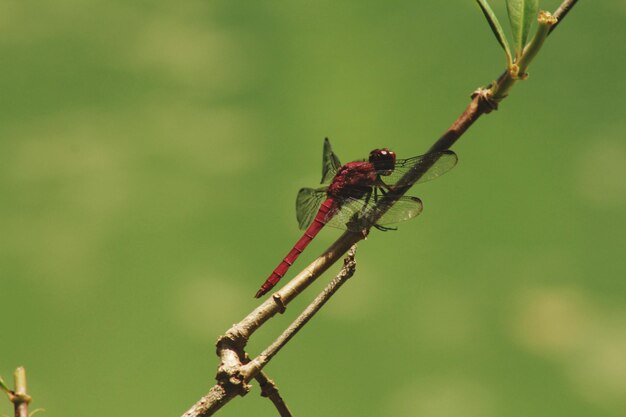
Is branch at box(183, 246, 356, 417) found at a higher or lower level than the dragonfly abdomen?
lower

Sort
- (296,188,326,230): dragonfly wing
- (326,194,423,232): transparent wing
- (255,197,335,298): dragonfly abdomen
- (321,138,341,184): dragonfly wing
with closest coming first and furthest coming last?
1. (255,197,335,298): dragonfly abdomen
2. (326,194,423,232): transparent wing
3. (296,188,326,230): dragonfly wing
4. (321,138,341,184): dragonfly wing

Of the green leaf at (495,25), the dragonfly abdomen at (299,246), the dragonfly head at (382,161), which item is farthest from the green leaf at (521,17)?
the dragonfly head at (382,161)

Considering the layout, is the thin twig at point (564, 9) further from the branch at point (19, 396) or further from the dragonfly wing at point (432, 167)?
the branch at point (19, 396)

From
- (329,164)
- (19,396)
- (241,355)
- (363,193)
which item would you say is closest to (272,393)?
(241,355)

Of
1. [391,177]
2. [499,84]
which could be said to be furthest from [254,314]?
[391,177]

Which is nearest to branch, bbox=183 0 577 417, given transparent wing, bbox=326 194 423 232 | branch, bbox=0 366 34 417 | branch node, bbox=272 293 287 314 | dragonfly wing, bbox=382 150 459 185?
branch node, bbox=272 293 287 314

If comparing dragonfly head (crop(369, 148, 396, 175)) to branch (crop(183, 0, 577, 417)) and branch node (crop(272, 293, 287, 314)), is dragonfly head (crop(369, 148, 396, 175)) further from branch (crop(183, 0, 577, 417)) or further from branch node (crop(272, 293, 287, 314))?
branch node (crop(272, 293, 287, 314))

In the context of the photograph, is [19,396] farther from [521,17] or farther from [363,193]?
[363,193]

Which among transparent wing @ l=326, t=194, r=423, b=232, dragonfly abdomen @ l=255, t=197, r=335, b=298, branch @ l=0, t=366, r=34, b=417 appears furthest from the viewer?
transparent wing @ l=326, t=194, r=423, b=232

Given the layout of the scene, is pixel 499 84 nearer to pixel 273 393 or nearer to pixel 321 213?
pixel 273 393
